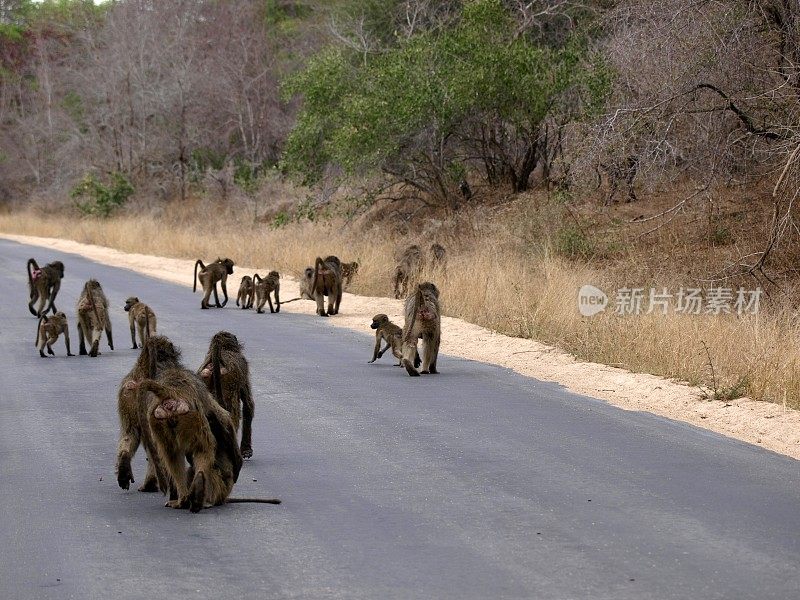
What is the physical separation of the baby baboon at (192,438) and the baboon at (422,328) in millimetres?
5663

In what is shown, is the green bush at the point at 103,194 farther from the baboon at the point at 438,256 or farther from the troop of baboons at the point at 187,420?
the troop of baboons at the point at 187,420

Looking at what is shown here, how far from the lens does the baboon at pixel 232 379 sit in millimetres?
8539

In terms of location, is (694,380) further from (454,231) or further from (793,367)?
(454,231)

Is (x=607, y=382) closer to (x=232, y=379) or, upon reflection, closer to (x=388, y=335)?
(x=388, y=335)

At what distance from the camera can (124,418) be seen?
26.3 ft

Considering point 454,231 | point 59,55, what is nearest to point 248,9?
point 59,55

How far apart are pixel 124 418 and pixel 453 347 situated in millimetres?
8341

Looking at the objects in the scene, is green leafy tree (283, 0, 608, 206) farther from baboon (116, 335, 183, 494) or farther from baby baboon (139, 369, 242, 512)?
baby baboon (139, 369, 242, 512)

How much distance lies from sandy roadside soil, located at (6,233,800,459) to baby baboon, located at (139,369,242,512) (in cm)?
421

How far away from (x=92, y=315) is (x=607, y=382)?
6.06 meters

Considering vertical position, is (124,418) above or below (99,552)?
above

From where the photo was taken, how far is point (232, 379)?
8758mm

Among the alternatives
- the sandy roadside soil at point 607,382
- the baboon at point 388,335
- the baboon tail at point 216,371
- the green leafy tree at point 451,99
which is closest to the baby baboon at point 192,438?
the baboon tail at point 216,371

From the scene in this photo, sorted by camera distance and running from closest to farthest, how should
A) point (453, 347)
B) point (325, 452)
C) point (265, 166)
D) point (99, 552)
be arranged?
point (99, 552)
point (325, 452)
point (453, 347)
point (265, 166)
